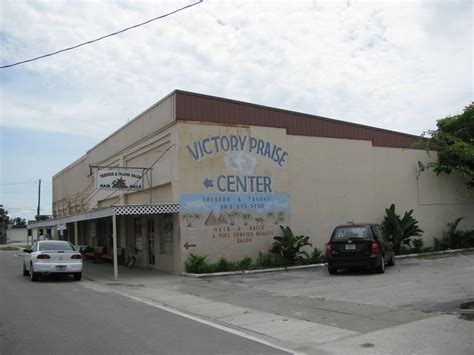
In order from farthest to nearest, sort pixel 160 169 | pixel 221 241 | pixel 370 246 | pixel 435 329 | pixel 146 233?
pixel 146 233
pixel 160 169
pixel 221 241
pixel 370 246
pixel 435 329

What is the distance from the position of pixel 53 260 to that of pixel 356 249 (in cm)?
1004

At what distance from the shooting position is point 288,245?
19.3m

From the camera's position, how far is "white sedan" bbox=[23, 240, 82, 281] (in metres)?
16.4

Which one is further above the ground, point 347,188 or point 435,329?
point 347,188

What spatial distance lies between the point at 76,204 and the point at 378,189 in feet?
69.2

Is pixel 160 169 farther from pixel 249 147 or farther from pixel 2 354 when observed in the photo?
pixel 2 354

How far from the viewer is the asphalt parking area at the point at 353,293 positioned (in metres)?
9.52

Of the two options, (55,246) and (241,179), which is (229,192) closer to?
(241,179)

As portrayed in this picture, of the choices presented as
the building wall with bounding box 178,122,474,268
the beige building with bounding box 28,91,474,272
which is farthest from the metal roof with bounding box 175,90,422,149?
the building wall with bounding box 178,122,474,268

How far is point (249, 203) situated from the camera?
63.7ft

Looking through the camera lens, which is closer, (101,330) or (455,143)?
(101,330)

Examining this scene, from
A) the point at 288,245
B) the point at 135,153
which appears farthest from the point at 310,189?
the point at 135,153

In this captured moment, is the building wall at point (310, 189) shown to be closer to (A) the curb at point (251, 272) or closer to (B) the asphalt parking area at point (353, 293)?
(A) the curb at point (251, 272)

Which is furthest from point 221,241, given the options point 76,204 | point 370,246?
point 76,204
